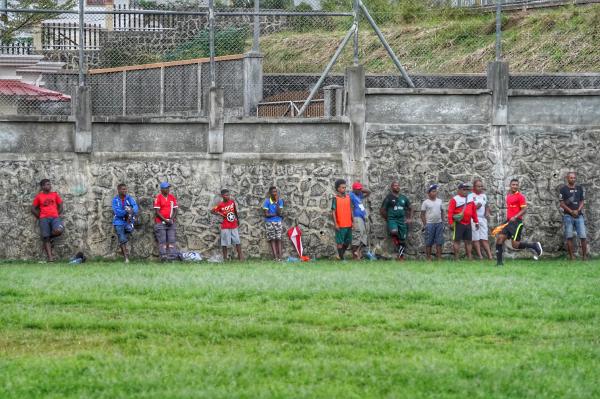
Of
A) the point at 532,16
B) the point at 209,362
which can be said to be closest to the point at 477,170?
the point at 532,16

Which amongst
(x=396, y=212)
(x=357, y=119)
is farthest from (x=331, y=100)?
(x=396, y=212)

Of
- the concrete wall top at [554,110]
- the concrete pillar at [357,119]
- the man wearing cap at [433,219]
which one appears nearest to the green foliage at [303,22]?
the concrete pillar at [357,119]

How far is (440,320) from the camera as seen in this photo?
14.2 metres

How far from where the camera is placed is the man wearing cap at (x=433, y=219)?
84.0 feet

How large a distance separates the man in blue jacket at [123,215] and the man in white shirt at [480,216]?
6836 millimetres

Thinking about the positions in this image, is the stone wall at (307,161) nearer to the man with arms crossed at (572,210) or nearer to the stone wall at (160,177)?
the stone wall at (160,177)

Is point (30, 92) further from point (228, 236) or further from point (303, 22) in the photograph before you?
point (303, 22)

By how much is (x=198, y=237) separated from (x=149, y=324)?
38.4 feet

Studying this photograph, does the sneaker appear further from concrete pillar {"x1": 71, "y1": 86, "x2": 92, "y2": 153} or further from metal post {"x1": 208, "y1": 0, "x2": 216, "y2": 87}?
concrete pillar {"x1": 71, "y1": 86, "x2": 92, "y2": 153}

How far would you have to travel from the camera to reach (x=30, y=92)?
27.5m

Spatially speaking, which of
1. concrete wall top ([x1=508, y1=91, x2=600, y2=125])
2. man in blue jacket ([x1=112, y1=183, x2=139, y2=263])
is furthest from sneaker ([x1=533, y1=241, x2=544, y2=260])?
man in blue jacket ([x1=112, y1=183, x2=139, y2=263])

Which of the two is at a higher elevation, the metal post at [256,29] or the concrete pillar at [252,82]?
the metal post at [256,29]

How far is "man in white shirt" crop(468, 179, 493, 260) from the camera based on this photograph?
2566 cm

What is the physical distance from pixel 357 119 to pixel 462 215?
2896 millimetres
